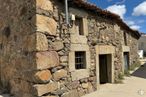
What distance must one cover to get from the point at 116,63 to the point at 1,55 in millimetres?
5629

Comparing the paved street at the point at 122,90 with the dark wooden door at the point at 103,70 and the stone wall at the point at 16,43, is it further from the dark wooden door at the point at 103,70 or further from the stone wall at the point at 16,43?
the stone wall at the point at 16,43

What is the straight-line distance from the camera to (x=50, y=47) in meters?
6.80

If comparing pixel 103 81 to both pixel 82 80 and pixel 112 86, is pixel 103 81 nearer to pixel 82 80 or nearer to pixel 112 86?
pixel 112 86

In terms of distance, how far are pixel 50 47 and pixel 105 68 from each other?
4.74 metres

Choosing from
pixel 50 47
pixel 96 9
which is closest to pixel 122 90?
pixel 96 9

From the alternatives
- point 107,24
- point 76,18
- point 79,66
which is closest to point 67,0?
point 76,18

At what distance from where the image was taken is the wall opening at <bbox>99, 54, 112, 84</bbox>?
10.5 meters

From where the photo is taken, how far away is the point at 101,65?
36.1 ft

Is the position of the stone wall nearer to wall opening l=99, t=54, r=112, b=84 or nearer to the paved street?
the paved street

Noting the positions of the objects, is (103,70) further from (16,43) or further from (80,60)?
(16,43)

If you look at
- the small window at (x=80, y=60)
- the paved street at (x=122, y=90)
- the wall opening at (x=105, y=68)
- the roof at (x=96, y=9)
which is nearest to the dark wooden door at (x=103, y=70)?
the wall opening at (x=105, y=68)

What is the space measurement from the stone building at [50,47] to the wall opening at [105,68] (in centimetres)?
80

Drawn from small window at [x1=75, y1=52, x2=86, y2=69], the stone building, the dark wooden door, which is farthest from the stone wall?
the dark wooden door

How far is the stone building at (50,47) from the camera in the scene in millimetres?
6512
